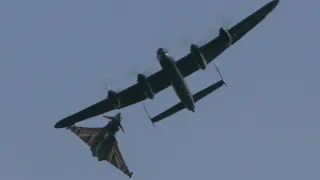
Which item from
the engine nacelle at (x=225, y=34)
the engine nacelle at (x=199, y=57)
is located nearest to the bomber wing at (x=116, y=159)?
the engine nacelle at (x=199, y=57)

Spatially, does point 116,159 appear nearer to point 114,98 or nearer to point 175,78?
point 114,98

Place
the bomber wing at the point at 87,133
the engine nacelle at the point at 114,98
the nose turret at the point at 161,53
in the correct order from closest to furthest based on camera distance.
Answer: the nose turret at the point at 161,53, the engine nacelle at the point at 114,98, the bomber wing at the point at 87,133

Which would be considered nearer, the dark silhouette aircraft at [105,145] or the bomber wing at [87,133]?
the dark silhouette aircraft at [105,145]

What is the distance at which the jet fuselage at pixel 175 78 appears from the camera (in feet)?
303

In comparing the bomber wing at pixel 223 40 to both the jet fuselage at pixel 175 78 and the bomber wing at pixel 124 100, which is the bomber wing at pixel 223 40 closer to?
the bomber wing at pixel 124 100

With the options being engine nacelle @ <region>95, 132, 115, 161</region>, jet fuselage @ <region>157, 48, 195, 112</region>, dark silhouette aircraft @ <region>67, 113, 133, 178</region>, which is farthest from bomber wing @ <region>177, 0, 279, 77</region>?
engine nacelle @ <region>95, 132, 115, 161</region>

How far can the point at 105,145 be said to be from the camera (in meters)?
102

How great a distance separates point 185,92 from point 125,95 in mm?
10691

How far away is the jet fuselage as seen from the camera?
92.4 meters

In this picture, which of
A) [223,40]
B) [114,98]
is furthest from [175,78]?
[114,98]

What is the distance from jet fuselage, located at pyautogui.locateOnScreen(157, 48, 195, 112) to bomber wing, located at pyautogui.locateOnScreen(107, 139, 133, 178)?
12211 millimetres

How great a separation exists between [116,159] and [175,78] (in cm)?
1617

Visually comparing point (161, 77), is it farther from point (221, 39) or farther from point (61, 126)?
point (61, 126)

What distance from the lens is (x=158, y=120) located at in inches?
3861
